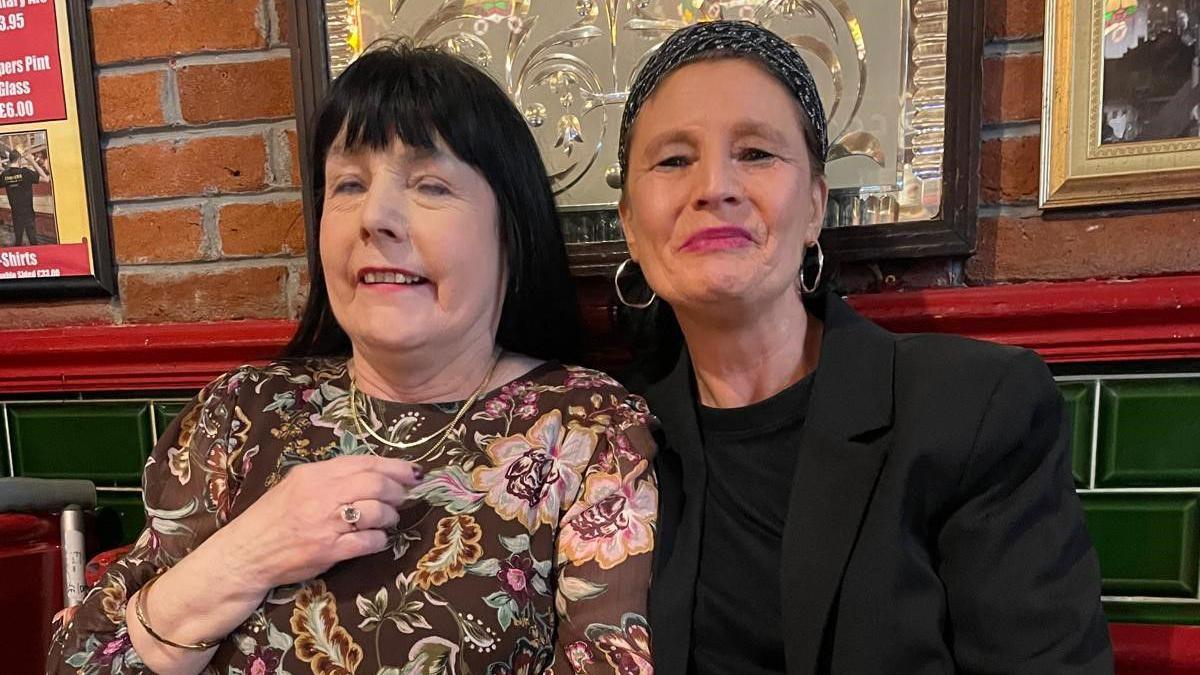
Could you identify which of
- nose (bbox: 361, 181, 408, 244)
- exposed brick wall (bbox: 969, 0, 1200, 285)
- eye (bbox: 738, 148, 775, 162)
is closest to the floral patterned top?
nose (bbox: 361, 181, 408, 244)

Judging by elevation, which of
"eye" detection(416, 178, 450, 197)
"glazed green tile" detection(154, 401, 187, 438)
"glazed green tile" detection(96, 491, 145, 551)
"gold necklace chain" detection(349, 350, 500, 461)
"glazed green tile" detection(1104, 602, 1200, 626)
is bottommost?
"glazed green tile" detection(1104, 602, 1200, 626)

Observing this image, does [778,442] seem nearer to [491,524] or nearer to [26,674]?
[491,524]

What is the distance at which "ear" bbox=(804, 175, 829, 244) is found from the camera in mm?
905

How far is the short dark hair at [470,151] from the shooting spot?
0.90 metres

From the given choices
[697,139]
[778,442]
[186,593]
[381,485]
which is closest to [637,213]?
[697,139]

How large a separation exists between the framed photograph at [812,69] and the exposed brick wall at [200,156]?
119 mm

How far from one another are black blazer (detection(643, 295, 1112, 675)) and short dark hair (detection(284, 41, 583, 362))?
398mm

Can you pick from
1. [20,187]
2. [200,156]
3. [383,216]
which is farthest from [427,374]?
[20,187]

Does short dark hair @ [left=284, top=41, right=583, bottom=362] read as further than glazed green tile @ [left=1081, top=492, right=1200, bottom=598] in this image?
No

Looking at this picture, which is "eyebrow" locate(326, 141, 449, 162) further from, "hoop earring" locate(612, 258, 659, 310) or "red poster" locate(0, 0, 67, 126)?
"red poster" locate(0, 0, 67, 126)

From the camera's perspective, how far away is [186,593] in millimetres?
818

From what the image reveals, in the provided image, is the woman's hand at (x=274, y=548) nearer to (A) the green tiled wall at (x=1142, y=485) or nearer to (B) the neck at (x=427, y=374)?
(B) the neck at (x=427, y=374)

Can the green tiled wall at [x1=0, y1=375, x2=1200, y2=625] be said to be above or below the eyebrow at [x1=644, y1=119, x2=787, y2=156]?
below

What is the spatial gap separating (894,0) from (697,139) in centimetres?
39
